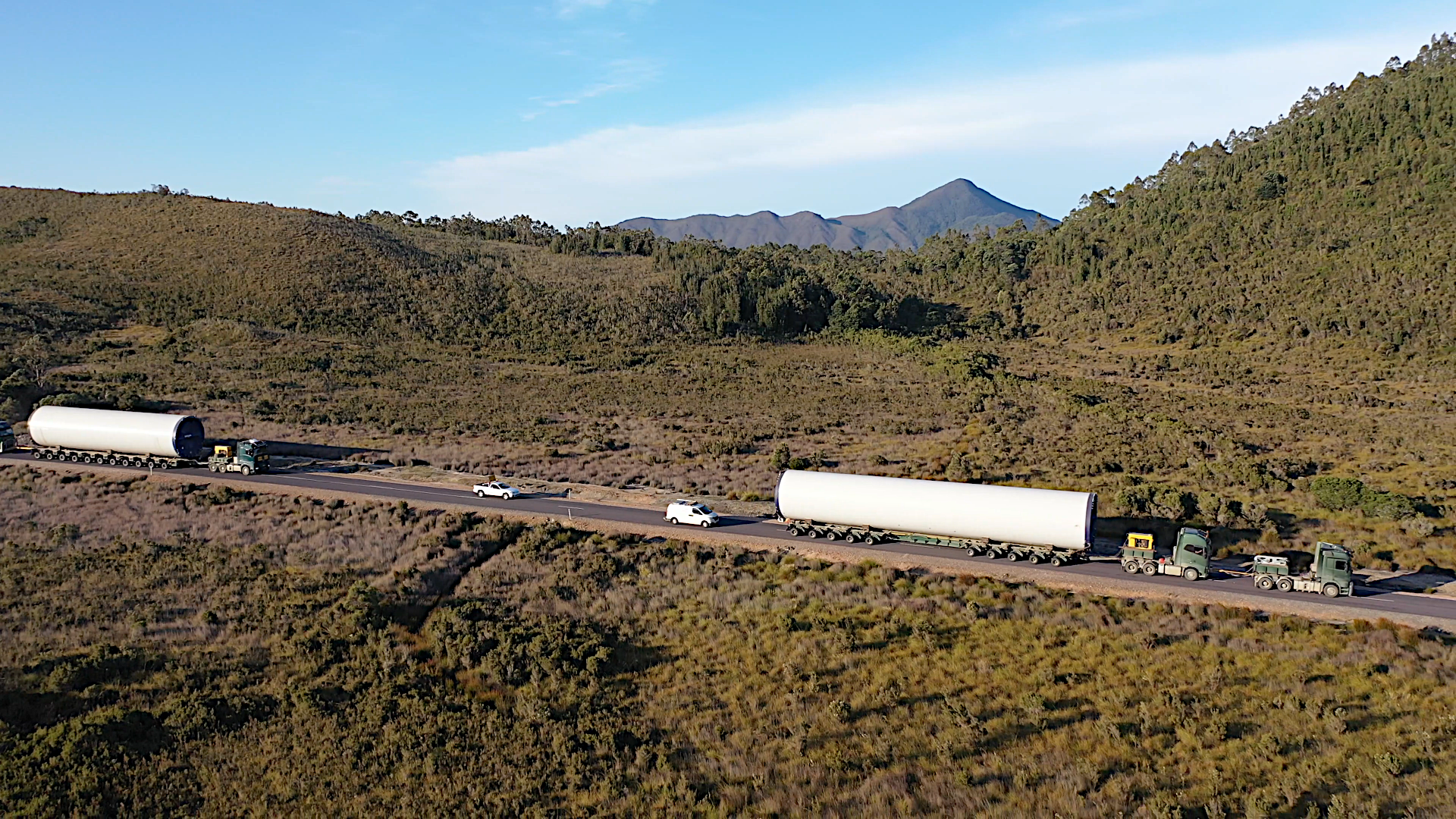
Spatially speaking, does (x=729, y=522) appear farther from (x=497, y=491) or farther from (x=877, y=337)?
(x=877, y=337)

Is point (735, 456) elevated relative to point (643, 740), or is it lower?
elevated

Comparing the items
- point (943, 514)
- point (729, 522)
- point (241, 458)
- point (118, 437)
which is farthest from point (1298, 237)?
point (118, 437)

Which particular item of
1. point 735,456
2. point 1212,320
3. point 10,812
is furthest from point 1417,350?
point 10,812

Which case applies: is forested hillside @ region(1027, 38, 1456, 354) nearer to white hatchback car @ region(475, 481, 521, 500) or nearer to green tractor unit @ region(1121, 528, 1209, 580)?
green tractor unit @ region(1121, 528, 1209, 580)

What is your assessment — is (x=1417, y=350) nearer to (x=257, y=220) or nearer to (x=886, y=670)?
(x=886, y=670)

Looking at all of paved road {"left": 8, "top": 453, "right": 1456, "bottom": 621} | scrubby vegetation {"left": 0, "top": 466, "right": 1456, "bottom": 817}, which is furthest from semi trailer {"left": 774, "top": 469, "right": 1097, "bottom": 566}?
scrubby vegetation {"left": 0, "top": 466, "right": 1456, "bottom": 817}

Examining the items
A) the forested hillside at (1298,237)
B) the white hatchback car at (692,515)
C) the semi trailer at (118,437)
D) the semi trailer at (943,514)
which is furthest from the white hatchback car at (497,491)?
the forested hillside at (1298,237)

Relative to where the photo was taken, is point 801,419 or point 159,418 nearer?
point 159,418
